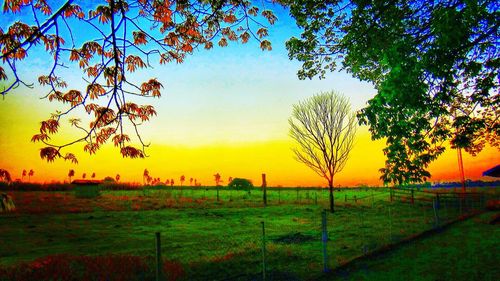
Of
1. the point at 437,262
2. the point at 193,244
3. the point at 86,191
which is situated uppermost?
the point at 86,191

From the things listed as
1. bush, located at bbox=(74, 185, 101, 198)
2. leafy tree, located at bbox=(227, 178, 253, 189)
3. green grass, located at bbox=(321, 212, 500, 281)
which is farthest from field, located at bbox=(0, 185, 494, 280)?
leafy tree, located at bbox=(227, 178, 253, 189)

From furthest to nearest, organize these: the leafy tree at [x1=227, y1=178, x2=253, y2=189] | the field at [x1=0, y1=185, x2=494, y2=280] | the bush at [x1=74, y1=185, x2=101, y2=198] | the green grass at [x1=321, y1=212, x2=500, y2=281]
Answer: the leafy tree at [x1=227, y1=178, x2=253, y2=189], the bush at [x1=74, y1=185, x2=101, y2=198], the field at [x1=0, y1=185, x2=494, y2=280], the green grass at [x1=321, y1=212, x2=500, y2=281]

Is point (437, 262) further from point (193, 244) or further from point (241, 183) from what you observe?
point (241, 183)

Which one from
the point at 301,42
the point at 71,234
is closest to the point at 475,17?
the point at 301,42

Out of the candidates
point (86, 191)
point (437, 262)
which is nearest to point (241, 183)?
point (86, 191)

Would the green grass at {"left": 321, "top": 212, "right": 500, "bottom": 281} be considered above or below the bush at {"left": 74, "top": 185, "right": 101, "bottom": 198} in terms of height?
below

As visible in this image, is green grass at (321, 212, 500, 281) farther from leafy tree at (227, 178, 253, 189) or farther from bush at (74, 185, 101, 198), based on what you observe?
A: leafy tree at (227, 178, 253, 189)

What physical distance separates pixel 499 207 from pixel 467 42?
23578mm

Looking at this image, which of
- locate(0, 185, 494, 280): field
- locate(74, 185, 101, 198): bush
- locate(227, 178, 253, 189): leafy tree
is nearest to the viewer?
locate(0, 185, 494, 280): field

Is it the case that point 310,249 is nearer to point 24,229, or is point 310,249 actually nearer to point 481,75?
point 481,75

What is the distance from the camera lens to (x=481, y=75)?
8875 mm

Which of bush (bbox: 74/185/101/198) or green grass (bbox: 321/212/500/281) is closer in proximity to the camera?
green grass (bbox: 321/212/500/281)

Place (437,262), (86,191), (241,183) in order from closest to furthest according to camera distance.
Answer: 1. (437,262)
2. (86,191)
3. (241,183)

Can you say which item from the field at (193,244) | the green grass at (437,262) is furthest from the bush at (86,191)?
the green grass at (437,262)
